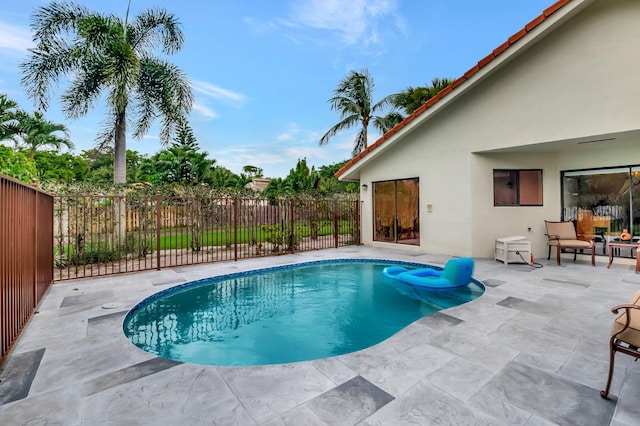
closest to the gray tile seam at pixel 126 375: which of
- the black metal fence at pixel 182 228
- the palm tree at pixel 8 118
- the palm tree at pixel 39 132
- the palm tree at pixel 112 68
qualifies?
the black metal fence at pixel 182 228

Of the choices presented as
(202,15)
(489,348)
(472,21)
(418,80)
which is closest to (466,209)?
(489,348)

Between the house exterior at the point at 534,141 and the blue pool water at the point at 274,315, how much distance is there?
4263 mm

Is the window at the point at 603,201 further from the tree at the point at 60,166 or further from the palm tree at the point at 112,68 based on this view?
the tree at the point at 60,166

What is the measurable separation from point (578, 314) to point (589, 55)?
742 centimetres

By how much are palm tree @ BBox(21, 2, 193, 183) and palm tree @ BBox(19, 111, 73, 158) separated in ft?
45.9

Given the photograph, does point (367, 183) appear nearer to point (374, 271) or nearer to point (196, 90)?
point (374, 271)

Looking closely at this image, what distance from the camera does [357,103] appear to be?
23.0m

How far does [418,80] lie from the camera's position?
19906 millimetres

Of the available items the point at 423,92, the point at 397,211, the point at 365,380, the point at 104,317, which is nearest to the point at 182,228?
the point at 104,317

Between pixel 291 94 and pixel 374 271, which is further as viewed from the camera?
pixel 291 94

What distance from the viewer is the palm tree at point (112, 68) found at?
37.4 feet

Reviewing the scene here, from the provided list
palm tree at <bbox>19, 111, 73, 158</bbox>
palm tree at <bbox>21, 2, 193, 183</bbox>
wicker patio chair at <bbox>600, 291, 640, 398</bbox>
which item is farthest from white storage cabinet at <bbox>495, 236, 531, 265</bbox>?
palm tree at <bbox>19, 111, 73, 158</bbox>

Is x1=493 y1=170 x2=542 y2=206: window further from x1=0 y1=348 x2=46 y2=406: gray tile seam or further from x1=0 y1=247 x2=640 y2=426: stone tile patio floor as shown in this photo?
x1=0 y1=348 x2=46 y2=406: gray tile seam

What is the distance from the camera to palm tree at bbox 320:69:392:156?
2266 cm
